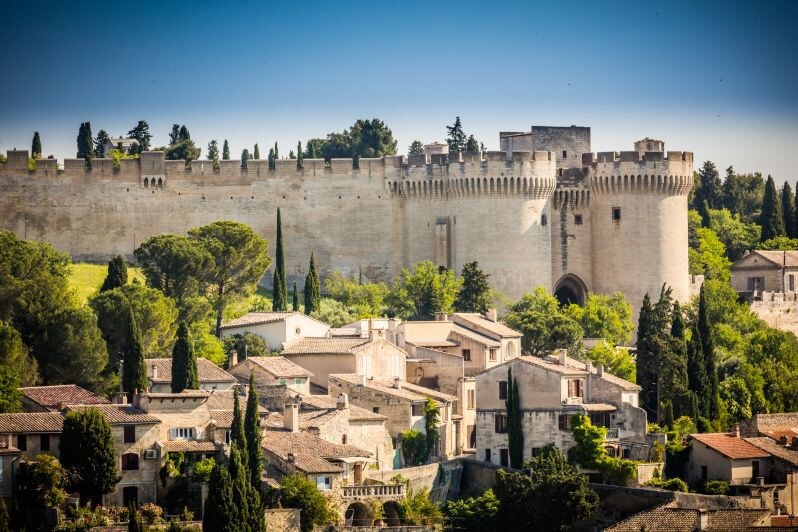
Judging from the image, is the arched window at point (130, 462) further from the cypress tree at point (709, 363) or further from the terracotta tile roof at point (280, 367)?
the cypress tree at point (709, 363)

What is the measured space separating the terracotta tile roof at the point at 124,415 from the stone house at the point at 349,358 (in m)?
10.00

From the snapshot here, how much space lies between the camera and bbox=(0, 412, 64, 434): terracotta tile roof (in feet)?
157

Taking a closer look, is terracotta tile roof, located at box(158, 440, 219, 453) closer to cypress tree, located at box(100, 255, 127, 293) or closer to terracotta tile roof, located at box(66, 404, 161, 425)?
terracotta tile roof, located at box(66, 404, 161, 425)

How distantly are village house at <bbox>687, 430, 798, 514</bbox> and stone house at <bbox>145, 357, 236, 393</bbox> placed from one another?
11744 mm

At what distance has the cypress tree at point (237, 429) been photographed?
4741cm

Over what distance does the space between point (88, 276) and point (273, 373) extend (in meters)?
18.0

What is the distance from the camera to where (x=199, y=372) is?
5612 cm

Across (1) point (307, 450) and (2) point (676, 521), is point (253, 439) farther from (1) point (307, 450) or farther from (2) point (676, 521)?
(2) point (676, 521)

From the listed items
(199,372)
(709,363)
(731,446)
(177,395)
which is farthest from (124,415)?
(709,363)

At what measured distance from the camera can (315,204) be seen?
3041 inches

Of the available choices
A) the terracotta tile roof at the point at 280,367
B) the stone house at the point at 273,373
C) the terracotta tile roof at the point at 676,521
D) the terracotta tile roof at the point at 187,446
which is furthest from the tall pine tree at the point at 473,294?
the terracotta tile roof at the point at 187,446

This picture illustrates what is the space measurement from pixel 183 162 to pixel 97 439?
102 feet

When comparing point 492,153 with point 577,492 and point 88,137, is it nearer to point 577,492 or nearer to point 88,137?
point 88,137

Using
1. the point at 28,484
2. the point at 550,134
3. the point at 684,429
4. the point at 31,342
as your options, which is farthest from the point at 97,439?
the point at 550,134
